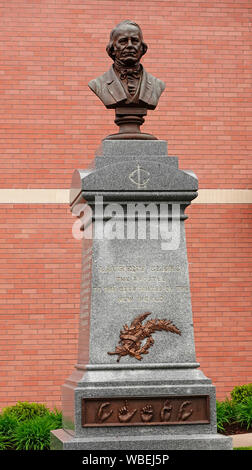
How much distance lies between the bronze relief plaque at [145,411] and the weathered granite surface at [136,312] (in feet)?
0.09

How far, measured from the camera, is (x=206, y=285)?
13.7 m

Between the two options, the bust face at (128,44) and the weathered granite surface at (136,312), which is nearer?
the weathered granite surface at (136,312)

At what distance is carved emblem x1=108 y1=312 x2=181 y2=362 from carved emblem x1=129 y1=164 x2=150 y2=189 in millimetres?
1160

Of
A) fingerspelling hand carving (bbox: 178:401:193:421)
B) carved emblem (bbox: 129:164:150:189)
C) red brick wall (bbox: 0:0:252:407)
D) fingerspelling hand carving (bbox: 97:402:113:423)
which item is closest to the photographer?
fingerspelling hand carving (bbox: 97:402:113:423)

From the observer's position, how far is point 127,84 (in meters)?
8.07

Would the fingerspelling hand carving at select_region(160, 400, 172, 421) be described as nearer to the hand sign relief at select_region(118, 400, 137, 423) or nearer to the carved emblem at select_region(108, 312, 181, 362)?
the hand sign relief at select_region(118, 400, 137, 423)

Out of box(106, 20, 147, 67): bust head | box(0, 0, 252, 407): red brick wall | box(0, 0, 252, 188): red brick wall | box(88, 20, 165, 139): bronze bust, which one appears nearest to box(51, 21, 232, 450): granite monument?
box(88, 20, 165, 139): bronze bust

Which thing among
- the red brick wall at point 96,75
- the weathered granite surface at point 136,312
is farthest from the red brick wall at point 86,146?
the weathered granite surface at point 136,312

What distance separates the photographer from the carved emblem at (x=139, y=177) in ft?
24.5

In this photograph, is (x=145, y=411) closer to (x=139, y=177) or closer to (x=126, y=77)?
(x=139, y=177)

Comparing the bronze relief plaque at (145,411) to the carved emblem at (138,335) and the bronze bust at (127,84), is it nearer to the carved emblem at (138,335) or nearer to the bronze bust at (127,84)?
the carved emblem at (138,335)

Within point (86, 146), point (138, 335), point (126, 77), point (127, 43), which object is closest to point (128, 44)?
point (127, 43)

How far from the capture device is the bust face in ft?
26.1

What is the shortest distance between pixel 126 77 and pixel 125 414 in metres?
3.21
